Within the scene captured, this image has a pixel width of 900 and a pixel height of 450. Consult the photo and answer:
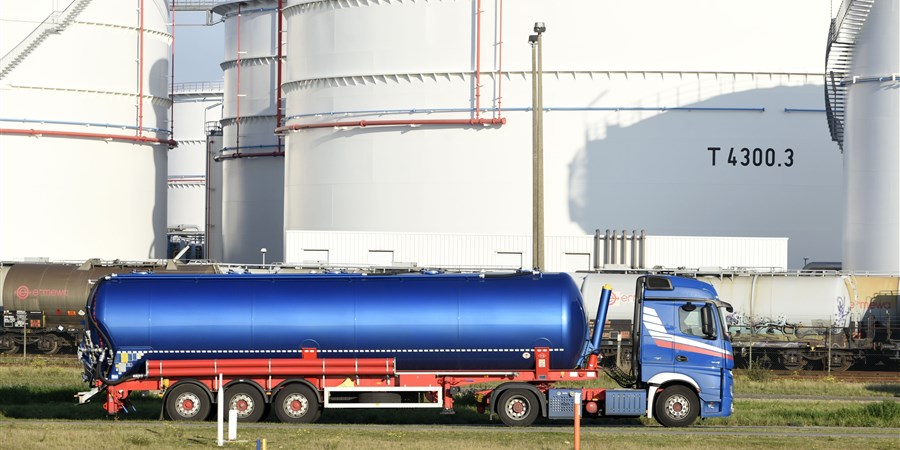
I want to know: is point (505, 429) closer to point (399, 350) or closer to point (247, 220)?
point (399, 350)

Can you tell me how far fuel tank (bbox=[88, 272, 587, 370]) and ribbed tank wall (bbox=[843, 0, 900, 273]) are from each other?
2274 cm

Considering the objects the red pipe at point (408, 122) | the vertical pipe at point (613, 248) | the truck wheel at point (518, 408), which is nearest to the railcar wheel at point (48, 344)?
the red pipe at point (408, 122)

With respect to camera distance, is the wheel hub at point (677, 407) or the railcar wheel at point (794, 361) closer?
the wheel hub at point (677, 407)

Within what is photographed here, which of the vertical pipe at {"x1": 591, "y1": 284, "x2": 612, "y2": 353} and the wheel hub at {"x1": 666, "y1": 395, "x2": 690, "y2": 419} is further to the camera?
the vertical pipe at {"x1": 591, "y1": 284, "x2": 612, "y2": 353}

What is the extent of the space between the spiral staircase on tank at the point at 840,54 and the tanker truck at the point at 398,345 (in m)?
24.4

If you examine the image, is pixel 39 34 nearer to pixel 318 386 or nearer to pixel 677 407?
pixel 318 386

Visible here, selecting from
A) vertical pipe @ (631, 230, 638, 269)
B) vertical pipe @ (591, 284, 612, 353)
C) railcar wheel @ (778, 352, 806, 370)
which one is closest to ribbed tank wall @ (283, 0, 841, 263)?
vertical pipe @ (631, 230, 638, 269)

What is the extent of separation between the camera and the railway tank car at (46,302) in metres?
45.7

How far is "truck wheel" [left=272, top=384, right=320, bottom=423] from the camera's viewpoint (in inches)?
1096

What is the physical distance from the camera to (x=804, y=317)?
43.0m

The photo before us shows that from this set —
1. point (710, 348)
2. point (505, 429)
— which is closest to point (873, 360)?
point (710, 348)

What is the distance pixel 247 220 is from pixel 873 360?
40838mm

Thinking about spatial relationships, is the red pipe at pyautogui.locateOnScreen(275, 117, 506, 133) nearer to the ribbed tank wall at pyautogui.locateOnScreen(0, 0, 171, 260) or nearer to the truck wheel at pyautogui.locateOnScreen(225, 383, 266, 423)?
the ribbed tank wall at pyautogui.locateOnScreen(0, 0, 171, 260)

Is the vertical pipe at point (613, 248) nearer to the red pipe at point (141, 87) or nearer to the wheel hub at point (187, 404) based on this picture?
the red pipe at point (141, 87)
